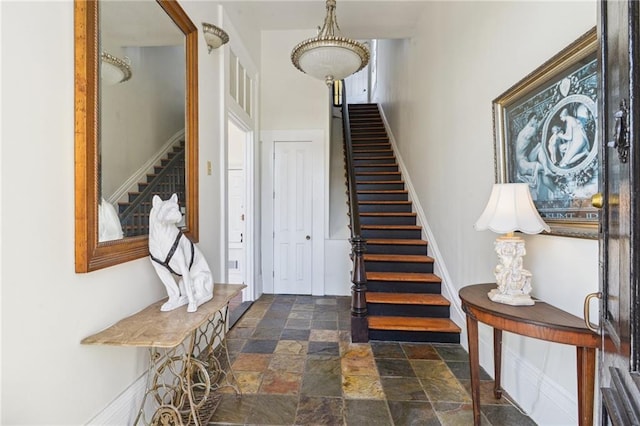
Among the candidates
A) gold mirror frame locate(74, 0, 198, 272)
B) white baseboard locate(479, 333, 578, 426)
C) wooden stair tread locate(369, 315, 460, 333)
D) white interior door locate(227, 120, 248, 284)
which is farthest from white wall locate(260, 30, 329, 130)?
white baseboard locate(479, 333, 578, 426)

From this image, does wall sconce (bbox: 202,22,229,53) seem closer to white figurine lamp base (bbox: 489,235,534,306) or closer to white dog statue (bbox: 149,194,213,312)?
white dog statue (bbox: 149,194,213,312)

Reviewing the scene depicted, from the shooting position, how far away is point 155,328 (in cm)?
139

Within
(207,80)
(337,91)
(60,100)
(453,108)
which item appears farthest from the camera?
(337,91)

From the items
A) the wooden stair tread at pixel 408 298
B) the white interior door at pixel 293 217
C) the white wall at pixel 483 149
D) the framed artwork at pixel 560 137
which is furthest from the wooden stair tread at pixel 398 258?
the framed artwork at pixel 560 137

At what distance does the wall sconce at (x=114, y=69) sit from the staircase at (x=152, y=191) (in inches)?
20.1

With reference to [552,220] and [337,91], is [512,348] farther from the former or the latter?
[337,91]

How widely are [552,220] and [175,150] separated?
2302 mm

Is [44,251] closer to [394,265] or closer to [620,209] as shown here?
[620,209]

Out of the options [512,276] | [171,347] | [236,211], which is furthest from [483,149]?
[236,211]

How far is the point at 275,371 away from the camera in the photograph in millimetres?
2359

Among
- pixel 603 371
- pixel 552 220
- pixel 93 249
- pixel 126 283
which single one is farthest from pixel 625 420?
pixel 126 283

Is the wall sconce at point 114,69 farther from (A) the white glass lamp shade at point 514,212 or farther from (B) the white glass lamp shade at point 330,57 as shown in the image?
(A) the white glass lamp shade at point 514,212

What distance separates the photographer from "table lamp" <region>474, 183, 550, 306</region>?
1.59 metres

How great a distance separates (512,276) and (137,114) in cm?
224
